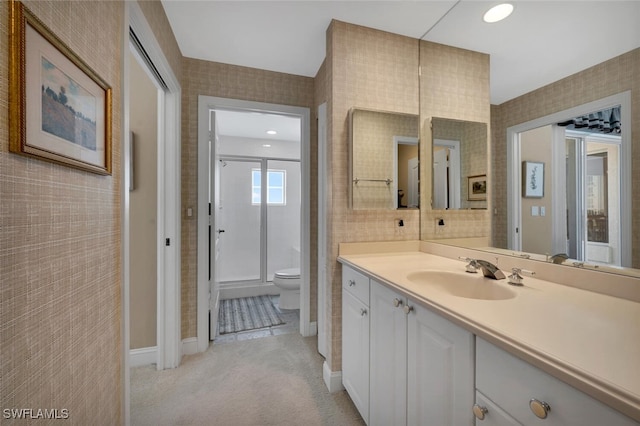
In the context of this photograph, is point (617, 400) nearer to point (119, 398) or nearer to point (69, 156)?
point (69, 156)

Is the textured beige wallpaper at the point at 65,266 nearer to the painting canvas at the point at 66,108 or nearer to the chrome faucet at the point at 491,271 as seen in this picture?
the painting canvas at the point at 66,108

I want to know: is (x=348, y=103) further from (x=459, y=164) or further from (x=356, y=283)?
(x=356, y=283)

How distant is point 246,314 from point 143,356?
3.81ft

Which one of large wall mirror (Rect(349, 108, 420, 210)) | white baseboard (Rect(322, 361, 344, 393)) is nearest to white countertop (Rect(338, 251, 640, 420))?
large wall mirror (Rect(349, 108, 420, 210))

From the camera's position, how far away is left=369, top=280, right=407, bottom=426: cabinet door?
105 centimetres

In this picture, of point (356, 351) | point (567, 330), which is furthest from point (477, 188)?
point (356, 351)

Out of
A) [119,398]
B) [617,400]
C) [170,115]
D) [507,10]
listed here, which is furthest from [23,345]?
[507,10]

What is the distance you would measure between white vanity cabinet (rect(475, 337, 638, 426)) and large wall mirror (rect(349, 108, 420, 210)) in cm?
116

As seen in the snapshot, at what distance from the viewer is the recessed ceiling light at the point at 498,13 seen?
1.29 metres

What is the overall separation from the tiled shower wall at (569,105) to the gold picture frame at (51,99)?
1.74 metres

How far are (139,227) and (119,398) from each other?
1203mm

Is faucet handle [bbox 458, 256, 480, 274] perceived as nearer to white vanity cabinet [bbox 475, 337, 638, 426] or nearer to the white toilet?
white vanity cabinet [bbox 475, 337, 638, 426]

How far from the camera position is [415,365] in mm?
969

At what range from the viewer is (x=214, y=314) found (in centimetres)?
239
